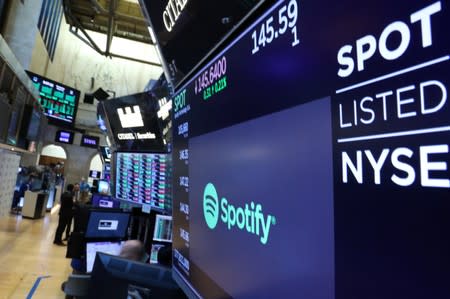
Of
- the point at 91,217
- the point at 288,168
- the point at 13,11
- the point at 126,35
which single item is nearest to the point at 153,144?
the point at 91,217

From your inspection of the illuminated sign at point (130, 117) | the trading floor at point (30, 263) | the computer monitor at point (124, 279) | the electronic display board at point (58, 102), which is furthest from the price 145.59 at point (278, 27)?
the electronic display board at point (58, 102)

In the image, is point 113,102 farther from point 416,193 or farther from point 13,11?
point 13,11

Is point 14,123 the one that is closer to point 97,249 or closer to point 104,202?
point 104,202

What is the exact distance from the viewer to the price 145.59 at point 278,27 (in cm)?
68

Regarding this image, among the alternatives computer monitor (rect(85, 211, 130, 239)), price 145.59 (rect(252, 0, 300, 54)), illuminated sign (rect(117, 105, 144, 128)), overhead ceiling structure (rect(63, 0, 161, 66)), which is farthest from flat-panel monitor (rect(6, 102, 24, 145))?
price 145.59 (rect(252, 0, 300, 54))

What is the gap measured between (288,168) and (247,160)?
0.20 meters

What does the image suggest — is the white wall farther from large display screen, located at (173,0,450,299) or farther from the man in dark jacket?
large display screen, located at (173,0,450,299)

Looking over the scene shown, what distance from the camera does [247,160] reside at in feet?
2.81

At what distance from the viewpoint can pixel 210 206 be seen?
1135mm

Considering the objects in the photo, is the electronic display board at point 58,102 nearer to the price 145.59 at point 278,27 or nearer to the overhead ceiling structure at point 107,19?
the overhead ceiling structure at point 107,19

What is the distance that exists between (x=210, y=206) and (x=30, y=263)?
5.78 m

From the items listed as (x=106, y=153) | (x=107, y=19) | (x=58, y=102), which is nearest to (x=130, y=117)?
(x=58, y=102)

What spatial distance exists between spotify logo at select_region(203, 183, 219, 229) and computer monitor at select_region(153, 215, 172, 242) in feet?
5.98

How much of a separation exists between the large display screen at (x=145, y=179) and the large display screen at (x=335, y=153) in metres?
1.93
